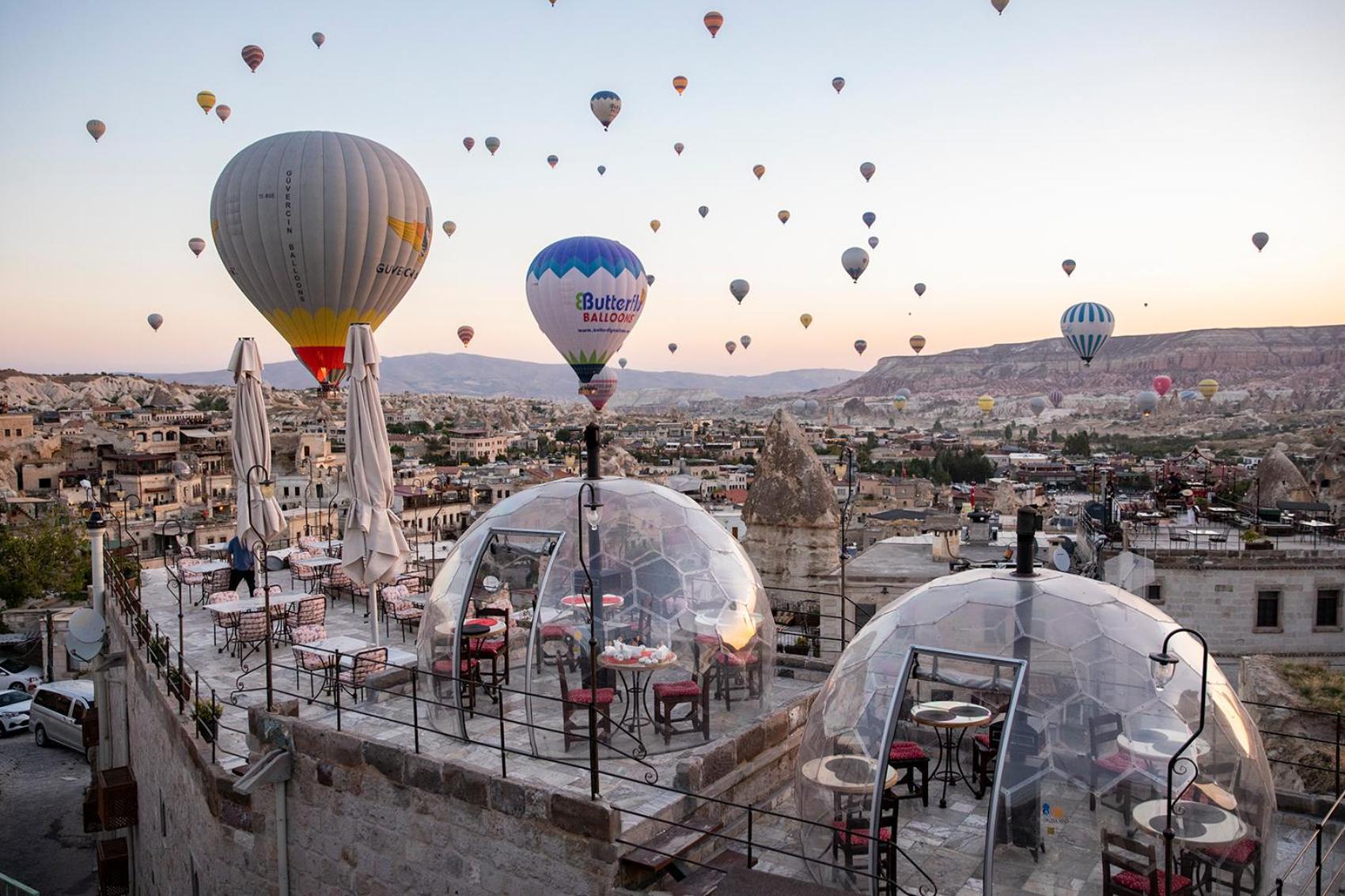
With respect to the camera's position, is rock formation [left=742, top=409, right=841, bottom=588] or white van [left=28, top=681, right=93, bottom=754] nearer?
rock formation [left=742, top=409, right=841, bottom=588]

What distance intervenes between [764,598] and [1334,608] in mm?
20508

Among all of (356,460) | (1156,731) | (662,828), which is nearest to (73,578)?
(356,460)

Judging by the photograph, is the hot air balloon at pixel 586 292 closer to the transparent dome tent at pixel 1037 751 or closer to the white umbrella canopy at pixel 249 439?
the white umbrella canopy at pixel 249 439

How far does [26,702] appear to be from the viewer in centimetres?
2458

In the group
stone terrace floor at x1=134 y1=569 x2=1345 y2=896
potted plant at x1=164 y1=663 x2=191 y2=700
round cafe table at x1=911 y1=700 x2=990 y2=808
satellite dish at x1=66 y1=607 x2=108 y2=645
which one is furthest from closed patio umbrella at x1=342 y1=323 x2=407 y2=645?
round cafe table at x1=911 y1=700 x2=990 y2=808

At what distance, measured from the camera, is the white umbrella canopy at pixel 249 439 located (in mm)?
13062

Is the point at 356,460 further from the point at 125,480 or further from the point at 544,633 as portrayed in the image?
the point at 125,480

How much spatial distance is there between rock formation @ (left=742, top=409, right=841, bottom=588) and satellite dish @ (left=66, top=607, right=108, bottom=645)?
11125 mm

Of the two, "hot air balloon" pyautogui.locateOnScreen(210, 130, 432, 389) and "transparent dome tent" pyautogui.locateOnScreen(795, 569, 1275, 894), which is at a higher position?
"hot air balloon" pyautogui.locateOnScreen(210, 130, 432, 389)

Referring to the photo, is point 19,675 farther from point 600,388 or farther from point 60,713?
point 600,388

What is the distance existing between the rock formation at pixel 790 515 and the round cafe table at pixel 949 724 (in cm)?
1056

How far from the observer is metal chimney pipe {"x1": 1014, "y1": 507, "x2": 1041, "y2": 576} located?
680cm

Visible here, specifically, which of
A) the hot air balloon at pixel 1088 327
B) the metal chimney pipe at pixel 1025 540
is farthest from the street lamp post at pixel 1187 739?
the hot air balloon at pixel 1088 327

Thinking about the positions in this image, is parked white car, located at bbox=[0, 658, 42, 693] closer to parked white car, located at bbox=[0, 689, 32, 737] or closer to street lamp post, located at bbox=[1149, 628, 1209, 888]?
parked white car, located at bbox=[0, 689, 32, 737]
